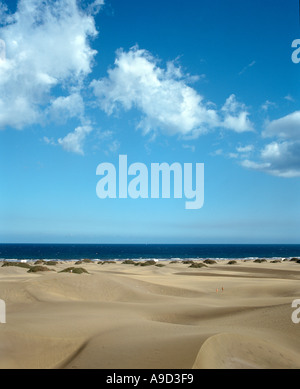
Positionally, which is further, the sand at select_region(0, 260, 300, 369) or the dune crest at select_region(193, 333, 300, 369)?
the sand at select_region(0, 260, 300, 369)

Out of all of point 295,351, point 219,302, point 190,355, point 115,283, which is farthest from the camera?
point 115,283

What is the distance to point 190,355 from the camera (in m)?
6.52

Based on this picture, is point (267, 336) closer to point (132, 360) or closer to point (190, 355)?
point (190, 355)

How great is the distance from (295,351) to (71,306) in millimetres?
8598

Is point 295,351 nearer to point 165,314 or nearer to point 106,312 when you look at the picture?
point 165,314

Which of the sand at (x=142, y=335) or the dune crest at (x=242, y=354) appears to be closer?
the dune crest at (x=242, y=354)

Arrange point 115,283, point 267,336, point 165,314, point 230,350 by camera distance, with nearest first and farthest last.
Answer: point 230,350 → point 267,336 → point 165,314 → point 115,283

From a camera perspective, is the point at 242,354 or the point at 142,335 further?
the point at 142,335

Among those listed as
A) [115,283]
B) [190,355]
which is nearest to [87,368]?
[190,355]

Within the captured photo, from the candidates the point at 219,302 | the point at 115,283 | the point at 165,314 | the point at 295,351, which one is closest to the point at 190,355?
the point at 295,351

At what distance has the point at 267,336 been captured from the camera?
868 cm
